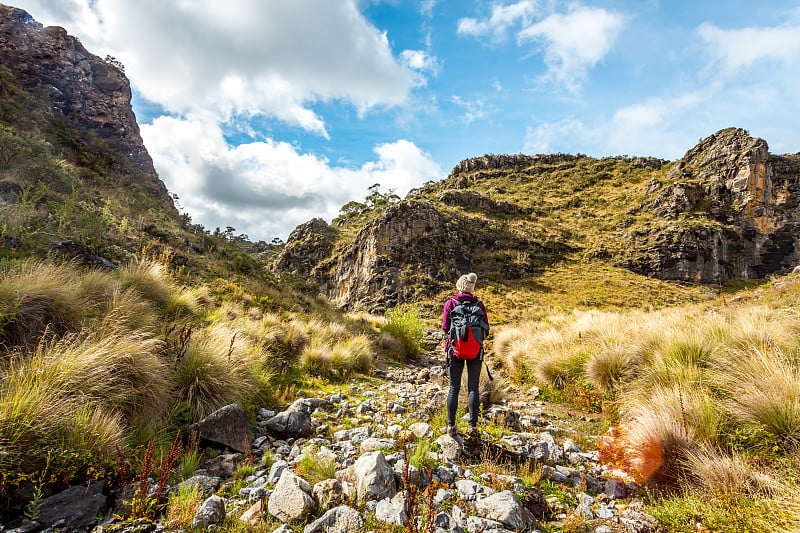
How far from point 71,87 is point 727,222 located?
75.4 metres

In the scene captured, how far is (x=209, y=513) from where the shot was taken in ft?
7.85

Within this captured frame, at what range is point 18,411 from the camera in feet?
7.98

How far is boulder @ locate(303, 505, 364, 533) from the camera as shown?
2307mm

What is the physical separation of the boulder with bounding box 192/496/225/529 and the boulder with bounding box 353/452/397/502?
1.14m

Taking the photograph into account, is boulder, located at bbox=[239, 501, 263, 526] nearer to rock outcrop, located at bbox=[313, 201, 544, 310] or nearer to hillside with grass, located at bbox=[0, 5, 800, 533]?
hillside with grass, located at bbox=[0, 5, 800, 533]

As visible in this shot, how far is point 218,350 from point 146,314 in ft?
5.00

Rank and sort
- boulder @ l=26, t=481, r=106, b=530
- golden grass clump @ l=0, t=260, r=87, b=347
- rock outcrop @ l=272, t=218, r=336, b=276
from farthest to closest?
rock outcrop @ l=272, t=218, r=336, b=276 → golden grass clump @ l=0, t=260, r=87, b=347 → boulder @ l=26, t=481, r=106, b=530

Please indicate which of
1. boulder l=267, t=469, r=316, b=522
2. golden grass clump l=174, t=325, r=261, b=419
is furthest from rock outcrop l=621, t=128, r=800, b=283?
boulder l=267, t=469, r=316, b=522

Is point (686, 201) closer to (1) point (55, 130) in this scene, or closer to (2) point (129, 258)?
(2) point (129, 258)

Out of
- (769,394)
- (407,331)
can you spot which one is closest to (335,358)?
(407,331)

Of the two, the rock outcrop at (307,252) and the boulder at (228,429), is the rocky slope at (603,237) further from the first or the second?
the boulder at (228,429)

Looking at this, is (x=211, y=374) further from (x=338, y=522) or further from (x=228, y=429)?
(x=338, y=522)

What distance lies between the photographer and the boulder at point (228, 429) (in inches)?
Answer: 145

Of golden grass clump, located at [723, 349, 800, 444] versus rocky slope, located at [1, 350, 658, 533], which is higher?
golden grass clump, located at [723, 349, 800, 444]
